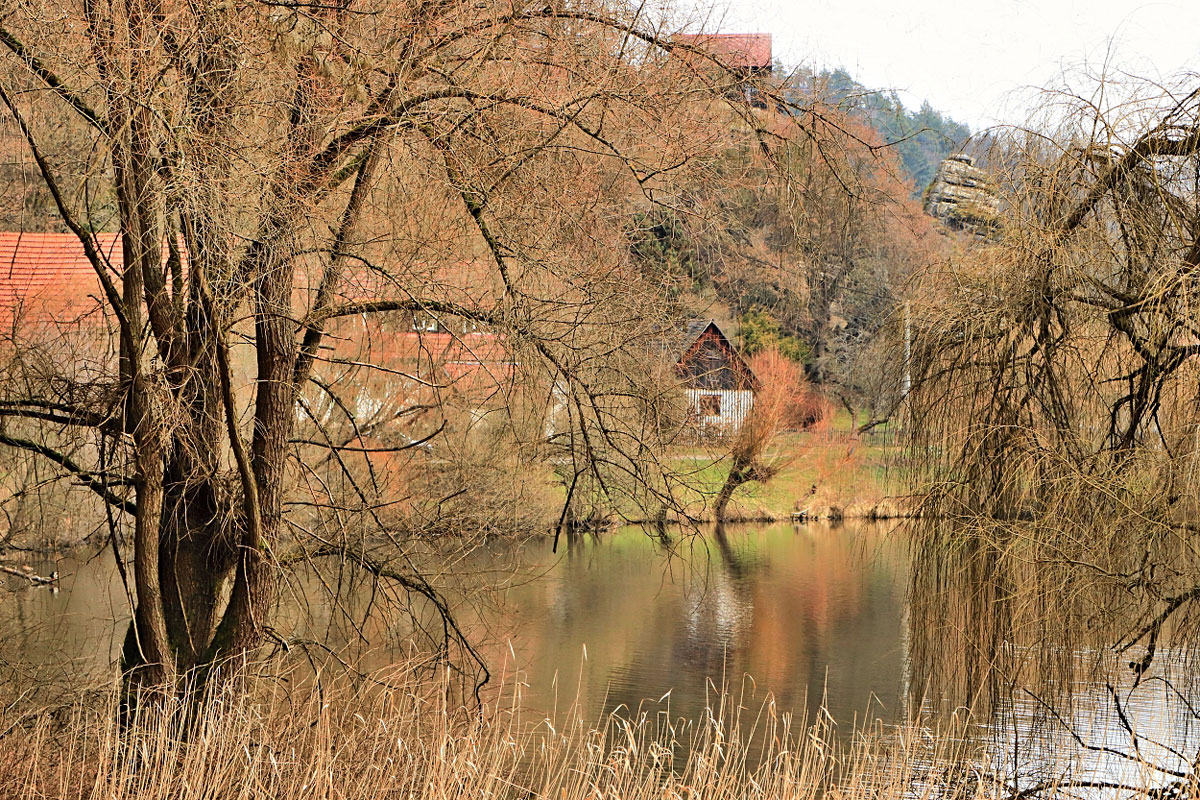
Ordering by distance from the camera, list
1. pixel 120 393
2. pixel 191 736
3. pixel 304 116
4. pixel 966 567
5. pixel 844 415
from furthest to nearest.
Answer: pixel 844 415
pixel 966 567
pixel 120 393
pixel 191 736
pixel 304 116

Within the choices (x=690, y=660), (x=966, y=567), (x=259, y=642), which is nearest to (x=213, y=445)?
(x=259, y=642)

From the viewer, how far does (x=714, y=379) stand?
10211 mm

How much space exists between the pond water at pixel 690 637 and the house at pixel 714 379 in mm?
876

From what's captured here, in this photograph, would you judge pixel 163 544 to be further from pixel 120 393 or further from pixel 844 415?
pixel 844 415

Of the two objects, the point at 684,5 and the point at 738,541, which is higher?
the point at 684,5

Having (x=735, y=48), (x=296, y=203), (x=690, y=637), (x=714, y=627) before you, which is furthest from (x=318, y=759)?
(x=714, y=627)

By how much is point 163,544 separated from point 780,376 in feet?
63.9

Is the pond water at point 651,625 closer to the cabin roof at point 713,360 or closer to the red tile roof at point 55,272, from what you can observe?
the cabin roof at point 713,360

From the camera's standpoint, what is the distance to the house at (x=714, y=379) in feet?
23.4

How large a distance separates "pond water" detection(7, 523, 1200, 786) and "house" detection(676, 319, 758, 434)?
88 cm

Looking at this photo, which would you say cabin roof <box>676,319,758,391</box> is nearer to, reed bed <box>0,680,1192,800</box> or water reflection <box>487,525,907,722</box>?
water reflection <box>487,525,907,722</box>

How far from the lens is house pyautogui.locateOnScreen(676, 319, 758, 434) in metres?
7.12

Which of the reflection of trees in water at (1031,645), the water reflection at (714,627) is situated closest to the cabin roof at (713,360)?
the water reflection at (714,627)

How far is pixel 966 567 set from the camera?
6.95 m
